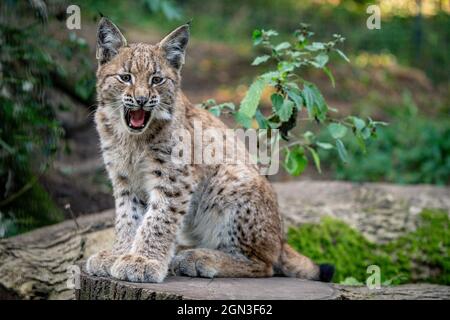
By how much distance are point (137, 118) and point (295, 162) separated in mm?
1659

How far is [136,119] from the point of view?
5.00 meters

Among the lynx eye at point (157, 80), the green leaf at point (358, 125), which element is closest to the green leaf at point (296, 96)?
the green leaf at point (358, 125)

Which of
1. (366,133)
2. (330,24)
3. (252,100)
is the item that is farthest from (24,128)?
(330,24)

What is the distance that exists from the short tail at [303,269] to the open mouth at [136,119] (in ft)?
5.13

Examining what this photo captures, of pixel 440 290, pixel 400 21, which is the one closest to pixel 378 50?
pixel 400 21

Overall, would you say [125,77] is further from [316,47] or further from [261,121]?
[316,47]

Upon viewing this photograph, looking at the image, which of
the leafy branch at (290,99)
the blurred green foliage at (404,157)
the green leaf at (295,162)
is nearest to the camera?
the leafy branch at (290,99)

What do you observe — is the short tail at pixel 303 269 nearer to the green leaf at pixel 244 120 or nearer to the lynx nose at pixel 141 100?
the green leaf at pixel 244 120

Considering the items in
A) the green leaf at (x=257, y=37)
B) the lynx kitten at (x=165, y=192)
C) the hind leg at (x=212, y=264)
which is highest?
the green leaf at (x=257, y=37)

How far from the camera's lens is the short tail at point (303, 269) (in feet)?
18.1

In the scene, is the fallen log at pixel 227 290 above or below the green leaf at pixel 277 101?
below

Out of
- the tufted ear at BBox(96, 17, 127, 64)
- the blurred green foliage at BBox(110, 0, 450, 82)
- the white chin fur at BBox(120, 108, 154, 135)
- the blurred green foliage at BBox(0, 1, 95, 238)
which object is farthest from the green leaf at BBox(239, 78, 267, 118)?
the blurred green foliage at BBox(110, 0, 450, 82)

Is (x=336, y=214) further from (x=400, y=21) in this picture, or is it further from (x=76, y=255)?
(x=400, y=21)

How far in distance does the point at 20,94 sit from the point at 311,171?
5437mm
